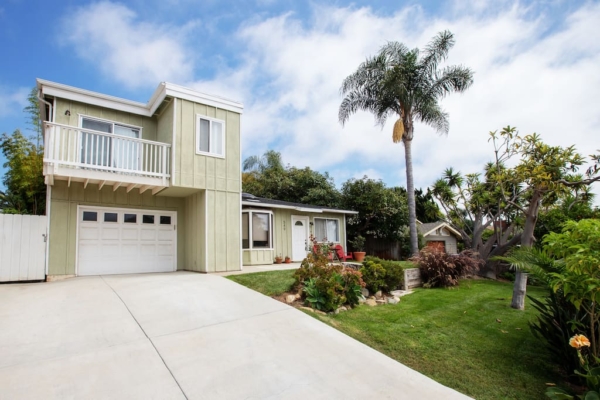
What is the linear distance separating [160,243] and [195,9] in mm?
7544

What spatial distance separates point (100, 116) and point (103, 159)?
2.12 metres

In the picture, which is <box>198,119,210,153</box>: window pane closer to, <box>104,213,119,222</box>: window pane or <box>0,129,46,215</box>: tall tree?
<box>104,213,119,222</box>: window pane

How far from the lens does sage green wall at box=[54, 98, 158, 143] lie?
30.3 feet

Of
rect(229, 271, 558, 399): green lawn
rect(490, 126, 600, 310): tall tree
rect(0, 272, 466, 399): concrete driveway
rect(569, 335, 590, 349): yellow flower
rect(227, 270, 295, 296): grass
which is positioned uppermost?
rect(490, 126, 600, 310): tall tree

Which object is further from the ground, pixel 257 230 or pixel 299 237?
pixel 257 230

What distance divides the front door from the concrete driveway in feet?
26.1

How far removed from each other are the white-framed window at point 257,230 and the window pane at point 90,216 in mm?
4864

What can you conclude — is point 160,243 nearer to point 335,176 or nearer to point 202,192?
point 202,192

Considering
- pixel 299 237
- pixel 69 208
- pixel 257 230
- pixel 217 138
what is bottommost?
pixel 299 237

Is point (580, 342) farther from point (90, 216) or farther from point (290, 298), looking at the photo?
point (90, 216)

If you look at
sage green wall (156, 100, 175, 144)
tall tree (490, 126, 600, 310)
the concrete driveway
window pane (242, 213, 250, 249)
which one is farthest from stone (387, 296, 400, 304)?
sage green wall (156, 100, 175, 144)

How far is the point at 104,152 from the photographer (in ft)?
29.3

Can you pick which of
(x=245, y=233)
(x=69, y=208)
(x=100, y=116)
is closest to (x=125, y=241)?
(x=69, y=208)

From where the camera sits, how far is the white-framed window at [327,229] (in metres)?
15.2
